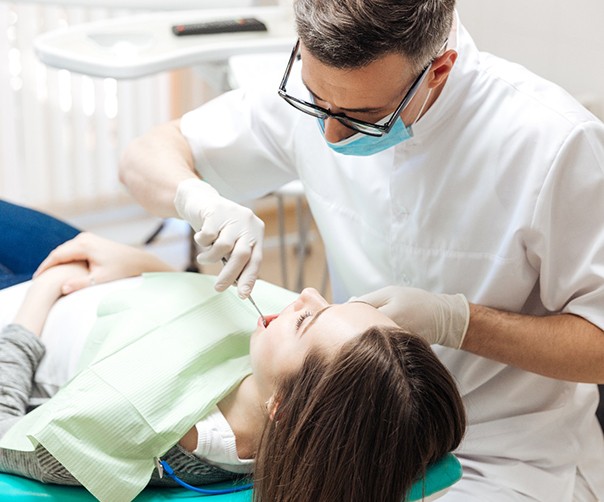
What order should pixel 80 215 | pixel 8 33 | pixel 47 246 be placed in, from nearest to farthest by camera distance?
pixel 47 246 < pixel 8 33 < pixel 80 215

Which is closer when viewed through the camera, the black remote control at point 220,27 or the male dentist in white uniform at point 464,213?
the male dentist in white uniform at point 464,213

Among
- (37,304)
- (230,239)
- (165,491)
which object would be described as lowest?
(165,491)

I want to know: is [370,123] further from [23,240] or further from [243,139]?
[23,240]

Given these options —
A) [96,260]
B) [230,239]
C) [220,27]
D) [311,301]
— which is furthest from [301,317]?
[220,27]

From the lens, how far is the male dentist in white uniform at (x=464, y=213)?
1342 mm

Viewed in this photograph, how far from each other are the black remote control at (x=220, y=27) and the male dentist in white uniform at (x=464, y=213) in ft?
2.72

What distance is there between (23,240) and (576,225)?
47.9 inches

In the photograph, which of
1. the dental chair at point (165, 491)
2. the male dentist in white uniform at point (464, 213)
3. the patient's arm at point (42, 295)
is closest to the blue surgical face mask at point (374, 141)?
the male dentist in white uniform at point (464, 213)

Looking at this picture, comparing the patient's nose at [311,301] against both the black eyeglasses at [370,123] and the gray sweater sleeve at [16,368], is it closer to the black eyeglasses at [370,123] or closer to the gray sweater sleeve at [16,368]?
the black eyeglasses at [370,123]

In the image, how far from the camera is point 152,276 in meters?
1.76

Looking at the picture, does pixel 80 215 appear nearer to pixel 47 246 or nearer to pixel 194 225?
pixel 47 246

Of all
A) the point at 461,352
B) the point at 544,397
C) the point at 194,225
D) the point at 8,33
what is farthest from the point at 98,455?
the point at 8,33

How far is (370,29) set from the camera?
125cm

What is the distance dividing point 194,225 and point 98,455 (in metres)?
0.45
